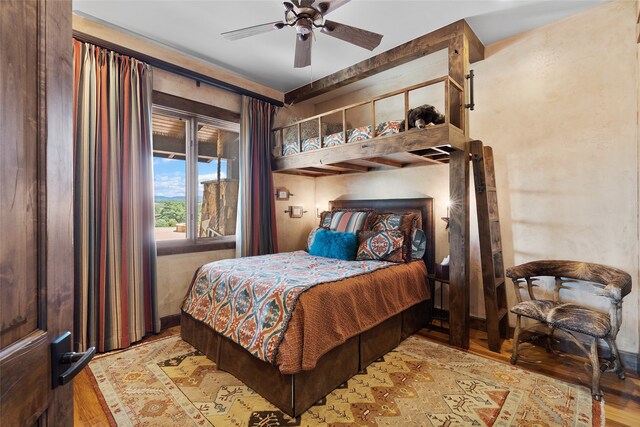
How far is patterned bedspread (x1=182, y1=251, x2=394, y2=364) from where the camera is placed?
6.27ft

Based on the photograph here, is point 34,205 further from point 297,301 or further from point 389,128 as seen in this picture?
point 389,128

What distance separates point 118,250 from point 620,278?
163 inches

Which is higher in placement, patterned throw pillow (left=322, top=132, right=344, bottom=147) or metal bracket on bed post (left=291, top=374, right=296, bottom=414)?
patterned throw pillow (left=322, top=132, right=344, bottom=147)

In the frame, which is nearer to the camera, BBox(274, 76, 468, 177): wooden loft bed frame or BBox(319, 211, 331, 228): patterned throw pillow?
BBox(274, 76, 468, 177): wooden loft bed frame

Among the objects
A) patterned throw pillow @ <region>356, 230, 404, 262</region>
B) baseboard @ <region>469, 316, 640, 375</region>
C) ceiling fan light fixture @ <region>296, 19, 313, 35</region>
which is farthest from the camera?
patterned throw pillow @ <region>356, 230, 404, 262</region>

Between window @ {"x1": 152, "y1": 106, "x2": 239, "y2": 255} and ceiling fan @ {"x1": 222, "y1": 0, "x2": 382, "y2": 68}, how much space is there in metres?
1.56

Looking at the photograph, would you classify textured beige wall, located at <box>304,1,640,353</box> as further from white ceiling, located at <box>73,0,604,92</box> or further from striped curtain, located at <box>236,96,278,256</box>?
striped curtain, located at <box>236,96,278,256</box>

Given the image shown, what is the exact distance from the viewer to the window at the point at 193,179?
3350 millimetres

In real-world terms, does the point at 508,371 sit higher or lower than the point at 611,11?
lower

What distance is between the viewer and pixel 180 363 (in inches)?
96.0

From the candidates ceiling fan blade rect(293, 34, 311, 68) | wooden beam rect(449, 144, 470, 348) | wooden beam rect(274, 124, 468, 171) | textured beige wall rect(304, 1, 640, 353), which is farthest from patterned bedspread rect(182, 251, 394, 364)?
ceiling fan blade rect(293, 34, 311, 68)

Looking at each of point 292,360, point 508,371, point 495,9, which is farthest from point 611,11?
point 292,360

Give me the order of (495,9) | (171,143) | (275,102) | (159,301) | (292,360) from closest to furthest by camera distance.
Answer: (292,360) → (495,9) → (159,301) → (171,143) → (275,102)

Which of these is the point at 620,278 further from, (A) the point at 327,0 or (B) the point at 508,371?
(A) the point at 327,0
